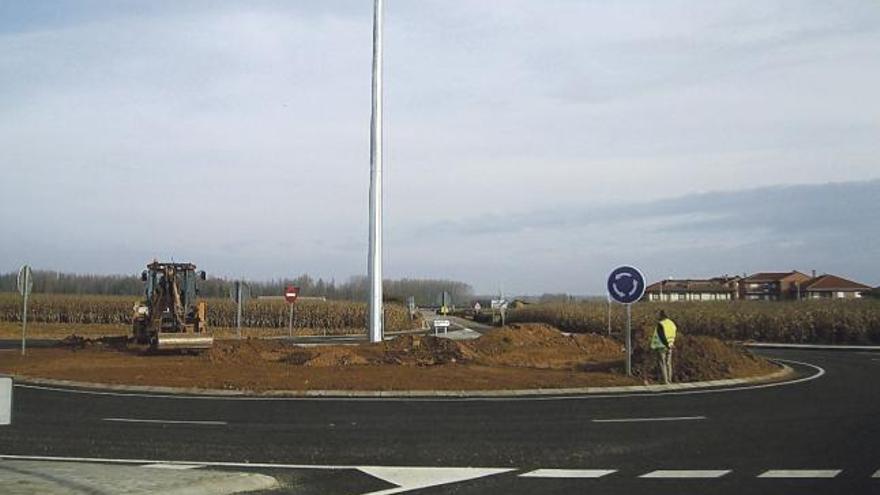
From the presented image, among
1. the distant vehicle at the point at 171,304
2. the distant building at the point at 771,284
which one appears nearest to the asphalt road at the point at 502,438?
the distant vehicle at the point at 171,304

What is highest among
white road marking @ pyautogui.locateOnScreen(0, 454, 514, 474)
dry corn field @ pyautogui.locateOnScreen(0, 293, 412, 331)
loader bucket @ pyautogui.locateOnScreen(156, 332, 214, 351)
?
dry corn field @ pyautogui.locateOnScreen(0, 293, 412, 331)

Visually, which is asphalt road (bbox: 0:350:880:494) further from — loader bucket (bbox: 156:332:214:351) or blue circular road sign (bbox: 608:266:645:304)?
loader bucket (bbox: 156:332:214:351)

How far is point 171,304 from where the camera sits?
31375 millimetres

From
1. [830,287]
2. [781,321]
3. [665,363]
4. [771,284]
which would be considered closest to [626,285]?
[665,363]

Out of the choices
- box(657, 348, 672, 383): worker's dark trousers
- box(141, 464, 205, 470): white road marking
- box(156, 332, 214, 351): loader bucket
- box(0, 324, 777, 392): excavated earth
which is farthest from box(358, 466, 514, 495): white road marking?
box(156, 332, 214, 351): loader bucket

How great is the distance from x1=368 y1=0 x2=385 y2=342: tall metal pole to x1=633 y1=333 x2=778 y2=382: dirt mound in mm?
8616

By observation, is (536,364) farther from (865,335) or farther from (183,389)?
(865,335)

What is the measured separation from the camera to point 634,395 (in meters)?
19.0

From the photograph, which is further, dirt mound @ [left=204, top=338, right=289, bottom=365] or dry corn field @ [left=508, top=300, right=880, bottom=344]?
dry corn field @ [left=508, top=300, right=880, bottom=344]

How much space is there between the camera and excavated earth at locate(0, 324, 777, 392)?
2114 cm

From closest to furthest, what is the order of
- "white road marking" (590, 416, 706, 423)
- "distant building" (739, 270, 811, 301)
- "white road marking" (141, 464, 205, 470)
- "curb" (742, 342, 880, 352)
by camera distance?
"white road marking" (141, 464, 205, 470) → "white road marking" (590, 416, 706, 423) → "curb" (742, 342, 880, 352) → "distant building" (739, 270, 811, 301)

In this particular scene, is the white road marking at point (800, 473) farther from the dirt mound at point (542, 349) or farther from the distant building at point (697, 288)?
the distant building at point (697, 288)

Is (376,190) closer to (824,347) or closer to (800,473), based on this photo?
(800,473)

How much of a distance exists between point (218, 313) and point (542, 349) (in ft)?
158
